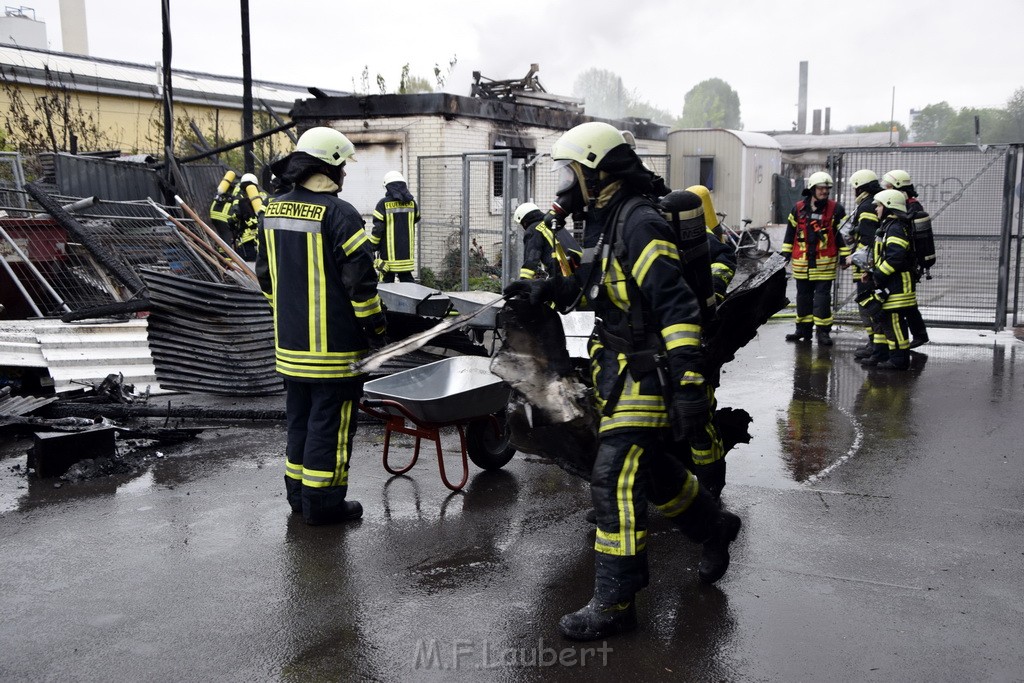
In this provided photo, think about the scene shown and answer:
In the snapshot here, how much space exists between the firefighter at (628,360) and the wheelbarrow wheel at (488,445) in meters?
2.03

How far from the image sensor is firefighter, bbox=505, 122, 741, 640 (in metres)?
3.84

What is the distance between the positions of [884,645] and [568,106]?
53.2 feet

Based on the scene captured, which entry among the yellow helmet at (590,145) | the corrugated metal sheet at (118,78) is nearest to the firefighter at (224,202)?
the corrugated metal sheet at (118,78)

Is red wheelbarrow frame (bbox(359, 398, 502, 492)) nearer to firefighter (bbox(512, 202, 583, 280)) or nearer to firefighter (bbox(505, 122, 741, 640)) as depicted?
firefighter (bbox(505, 122, 741, 640))

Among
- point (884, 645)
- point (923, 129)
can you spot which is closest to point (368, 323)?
point (884, 645)

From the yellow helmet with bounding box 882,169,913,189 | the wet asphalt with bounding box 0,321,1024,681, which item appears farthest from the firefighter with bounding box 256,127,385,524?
the yellow helmet with bounding box 882,169,913,189

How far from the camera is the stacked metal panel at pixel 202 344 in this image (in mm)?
8258

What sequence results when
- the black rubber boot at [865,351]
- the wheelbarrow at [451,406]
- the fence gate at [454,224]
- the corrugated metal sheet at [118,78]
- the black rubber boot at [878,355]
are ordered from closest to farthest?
the wheelbarrow at [451,406] < the black rubber boot at [878,355] < the black rubber boot at [865,351] < the fence gate at [454,224] < the corrugated metal sheet at [118,78]

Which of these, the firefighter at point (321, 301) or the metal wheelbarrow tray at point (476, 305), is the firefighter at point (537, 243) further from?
the firefighter at point (321, 301)

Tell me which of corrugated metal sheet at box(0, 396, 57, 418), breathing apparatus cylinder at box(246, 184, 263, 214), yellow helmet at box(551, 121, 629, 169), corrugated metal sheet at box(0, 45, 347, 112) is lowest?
corrugated metal sheet at box(0, 396, 57, 418)

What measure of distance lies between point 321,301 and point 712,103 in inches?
3850

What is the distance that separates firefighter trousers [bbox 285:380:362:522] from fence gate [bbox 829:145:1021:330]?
8.79 meters

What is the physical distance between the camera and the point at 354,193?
1667 cm

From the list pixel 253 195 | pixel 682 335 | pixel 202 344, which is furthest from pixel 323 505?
pixel 253 195
